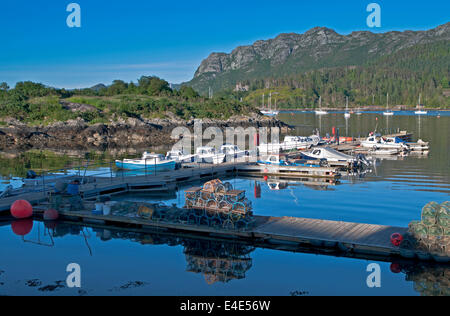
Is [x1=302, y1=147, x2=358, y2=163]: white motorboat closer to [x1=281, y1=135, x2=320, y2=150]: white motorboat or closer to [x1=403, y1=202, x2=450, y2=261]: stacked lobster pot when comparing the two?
[x1=281, y1=135, x2=320, y2=150]: white motorboat

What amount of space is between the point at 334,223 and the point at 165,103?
80947mm

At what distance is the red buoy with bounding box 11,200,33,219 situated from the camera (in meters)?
24.0

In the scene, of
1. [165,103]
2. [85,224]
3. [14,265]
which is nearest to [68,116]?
[165,103]

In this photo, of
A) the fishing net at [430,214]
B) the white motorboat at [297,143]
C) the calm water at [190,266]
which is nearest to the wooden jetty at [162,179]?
the calm water at [190,266]

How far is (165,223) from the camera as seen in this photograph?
2136cm

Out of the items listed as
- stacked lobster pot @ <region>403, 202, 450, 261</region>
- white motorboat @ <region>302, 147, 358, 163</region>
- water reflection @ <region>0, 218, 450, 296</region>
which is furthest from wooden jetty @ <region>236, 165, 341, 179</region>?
stacked lobster pot @ <region>403, 202, 450, 261</region>

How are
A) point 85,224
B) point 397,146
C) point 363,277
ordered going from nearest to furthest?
1. point 363,277
2. point 85,224
3. point 397,146

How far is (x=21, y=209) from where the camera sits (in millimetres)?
24016

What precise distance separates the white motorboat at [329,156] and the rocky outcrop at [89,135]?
Answer: 30827 mm

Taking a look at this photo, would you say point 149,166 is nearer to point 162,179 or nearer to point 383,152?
point 162,179

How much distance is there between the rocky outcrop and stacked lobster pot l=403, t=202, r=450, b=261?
54022 mm

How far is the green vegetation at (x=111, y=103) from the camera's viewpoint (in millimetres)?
87312

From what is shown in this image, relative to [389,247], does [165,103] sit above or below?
above
